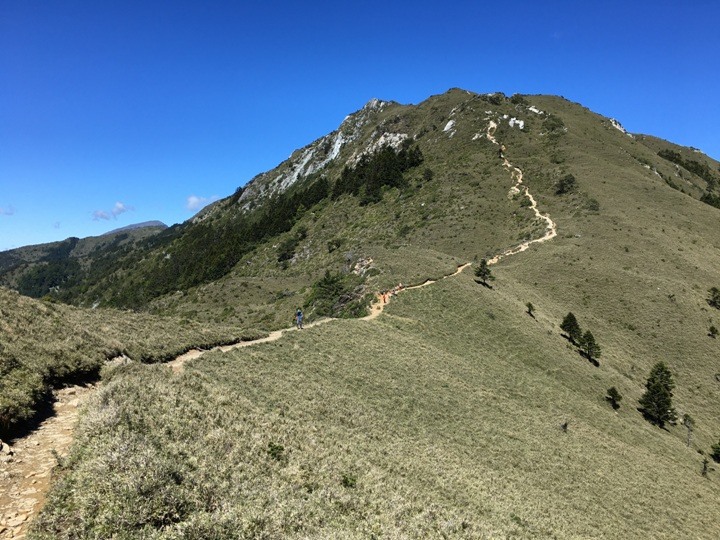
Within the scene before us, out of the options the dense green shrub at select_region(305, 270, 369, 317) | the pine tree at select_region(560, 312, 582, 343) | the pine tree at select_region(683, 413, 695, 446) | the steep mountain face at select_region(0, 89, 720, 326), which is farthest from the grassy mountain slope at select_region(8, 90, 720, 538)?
the dense green shrub at select_region(305, 270, 369, 317)

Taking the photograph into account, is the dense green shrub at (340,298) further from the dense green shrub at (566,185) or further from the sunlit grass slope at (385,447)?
the dense green shrub at (566,185)

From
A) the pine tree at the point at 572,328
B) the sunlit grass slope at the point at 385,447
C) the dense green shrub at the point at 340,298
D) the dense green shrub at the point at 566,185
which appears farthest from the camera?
the dense green shrub at the point at 566,185

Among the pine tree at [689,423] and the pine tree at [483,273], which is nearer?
the pine tree at [689,423]

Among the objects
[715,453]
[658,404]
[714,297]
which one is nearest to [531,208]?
[714,297]

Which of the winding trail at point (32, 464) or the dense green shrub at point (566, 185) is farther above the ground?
the dense green shrub at point (566, 185)

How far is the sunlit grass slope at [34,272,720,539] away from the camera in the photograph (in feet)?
28.2

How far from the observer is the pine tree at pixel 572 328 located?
1745 inches

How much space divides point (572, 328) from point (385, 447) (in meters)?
35.8

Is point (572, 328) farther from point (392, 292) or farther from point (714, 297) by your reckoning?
point (714, 297)

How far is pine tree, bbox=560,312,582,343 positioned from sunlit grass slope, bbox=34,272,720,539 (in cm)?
372

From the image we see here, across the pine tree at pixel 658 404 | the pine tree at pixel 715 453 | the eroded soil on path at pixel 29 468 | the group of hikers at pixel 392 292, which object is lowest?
the pine tree at pixel 715 453

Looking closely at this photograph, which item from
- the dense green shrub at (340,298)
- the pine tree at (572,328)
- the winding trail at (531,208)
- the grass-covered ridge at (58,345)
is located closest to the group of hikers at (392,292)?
the dense green shrub at (340,298)

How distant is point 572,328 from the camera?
44969mm

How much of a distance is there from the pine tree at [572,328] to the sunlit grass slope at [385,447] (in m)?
3.72
